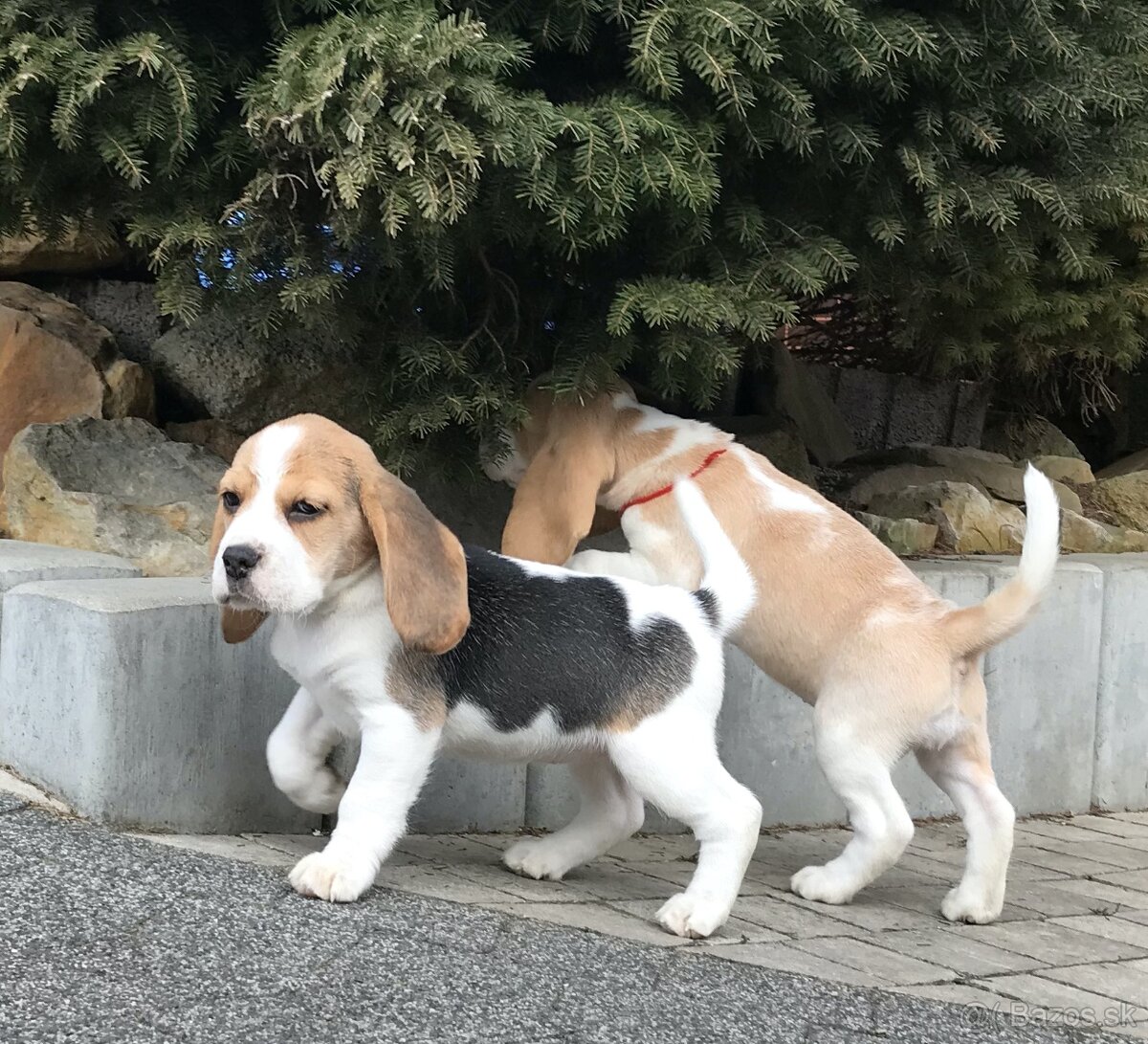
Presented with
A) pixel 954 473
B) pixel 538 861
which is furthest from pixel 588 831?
pixel 954 473

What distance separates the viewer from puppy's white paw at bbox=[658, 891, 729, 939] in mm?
3686

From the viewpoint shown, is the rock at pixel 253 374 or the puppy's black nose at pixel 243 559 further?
the rock at pixel 253 374

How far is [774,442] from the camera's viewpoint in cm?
656

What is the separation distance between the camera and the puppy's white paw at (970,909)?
431cm

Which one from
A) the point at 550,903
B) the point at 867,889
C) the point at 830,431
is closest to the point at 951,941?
the point at 867,889

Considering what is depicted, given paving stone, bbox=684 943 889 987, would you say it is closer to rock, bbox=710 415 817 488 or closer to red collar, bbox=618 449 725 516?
red collar, bbox=618 449 725 516

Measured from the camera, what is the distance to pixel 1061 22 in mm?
4938

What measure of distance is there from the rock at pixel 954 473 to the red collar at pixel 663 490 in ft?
8.29

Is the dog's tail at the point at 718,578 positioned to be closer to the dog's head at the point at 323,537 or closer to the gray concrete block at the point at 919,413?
the dog's head at the point at 323,537

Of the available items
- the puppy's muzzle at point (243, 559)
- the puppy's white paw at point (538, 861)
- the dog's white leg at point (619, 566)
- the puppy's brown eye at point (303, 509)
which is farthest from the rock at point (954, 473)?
the puppy's muzzle at point (243, 559)

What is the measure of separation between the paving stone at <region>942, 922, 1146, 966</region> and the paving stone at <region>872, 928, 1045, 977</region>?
2.2 inches

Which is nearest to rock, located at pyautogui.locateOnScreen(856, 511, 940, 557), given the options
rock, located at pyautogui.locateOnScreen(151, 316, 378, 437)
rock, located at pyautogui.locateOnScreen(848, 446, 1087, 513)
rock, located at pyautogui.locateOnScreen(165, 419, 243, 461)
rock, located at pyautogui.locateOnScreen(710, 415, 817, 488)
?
rock, located at pyautogui.locateOnScreen(710, 415, 817, 488)

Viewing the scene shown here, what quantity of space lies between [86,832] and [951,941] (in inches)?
92.5

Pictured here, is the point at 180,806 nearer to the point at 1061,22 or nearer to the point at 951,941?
the point at 951,941
